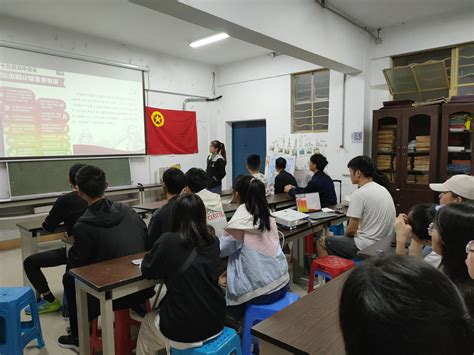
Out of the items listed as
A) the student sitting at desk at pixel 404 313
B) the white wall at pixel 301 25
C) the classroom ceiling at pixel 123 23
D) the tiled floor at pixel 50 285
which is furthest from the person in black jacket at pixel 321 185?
the student sitting at desk at pixel 404 313

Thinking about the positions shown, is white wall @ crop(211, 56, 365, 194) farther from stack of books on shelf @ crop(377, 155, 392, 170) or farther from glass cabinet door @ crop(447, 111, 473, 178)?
glass cabinet door @ crop(447, 111, 473, 178)

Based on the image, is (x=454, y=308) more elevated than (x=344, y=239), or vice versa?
(x=454, y=308)

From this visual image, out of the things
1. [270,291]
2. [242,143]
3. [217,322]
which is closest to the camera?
[217,322]

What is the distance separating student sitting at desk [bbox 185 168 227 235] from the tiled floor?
112 centimetres

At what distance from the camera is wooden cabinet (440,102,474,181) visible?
13.3 ft

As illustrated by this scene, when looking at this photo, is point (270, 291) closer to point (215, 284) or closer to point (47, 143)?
point (215, 284)

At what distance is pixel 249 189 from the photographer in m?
2.08

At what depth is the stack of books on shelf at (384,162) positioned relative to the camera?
4.71 metres

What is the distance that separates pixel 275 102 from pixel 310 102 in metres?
0.71

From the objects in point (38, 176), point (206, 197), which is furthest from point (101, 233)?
point (38, 176)

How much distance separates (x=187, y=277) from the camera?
5.16 ft

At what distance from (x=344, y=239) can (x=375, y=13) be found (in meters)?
3.19

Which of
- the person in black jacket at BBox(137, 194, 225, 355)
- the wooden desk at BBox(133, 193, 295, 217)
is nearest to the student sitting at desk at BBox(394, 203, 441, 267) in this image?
the person in black jacket at BBox(137, 194, 225, 355)

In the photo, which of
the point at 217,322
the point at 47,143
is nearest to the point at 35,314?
the point at 217,322
